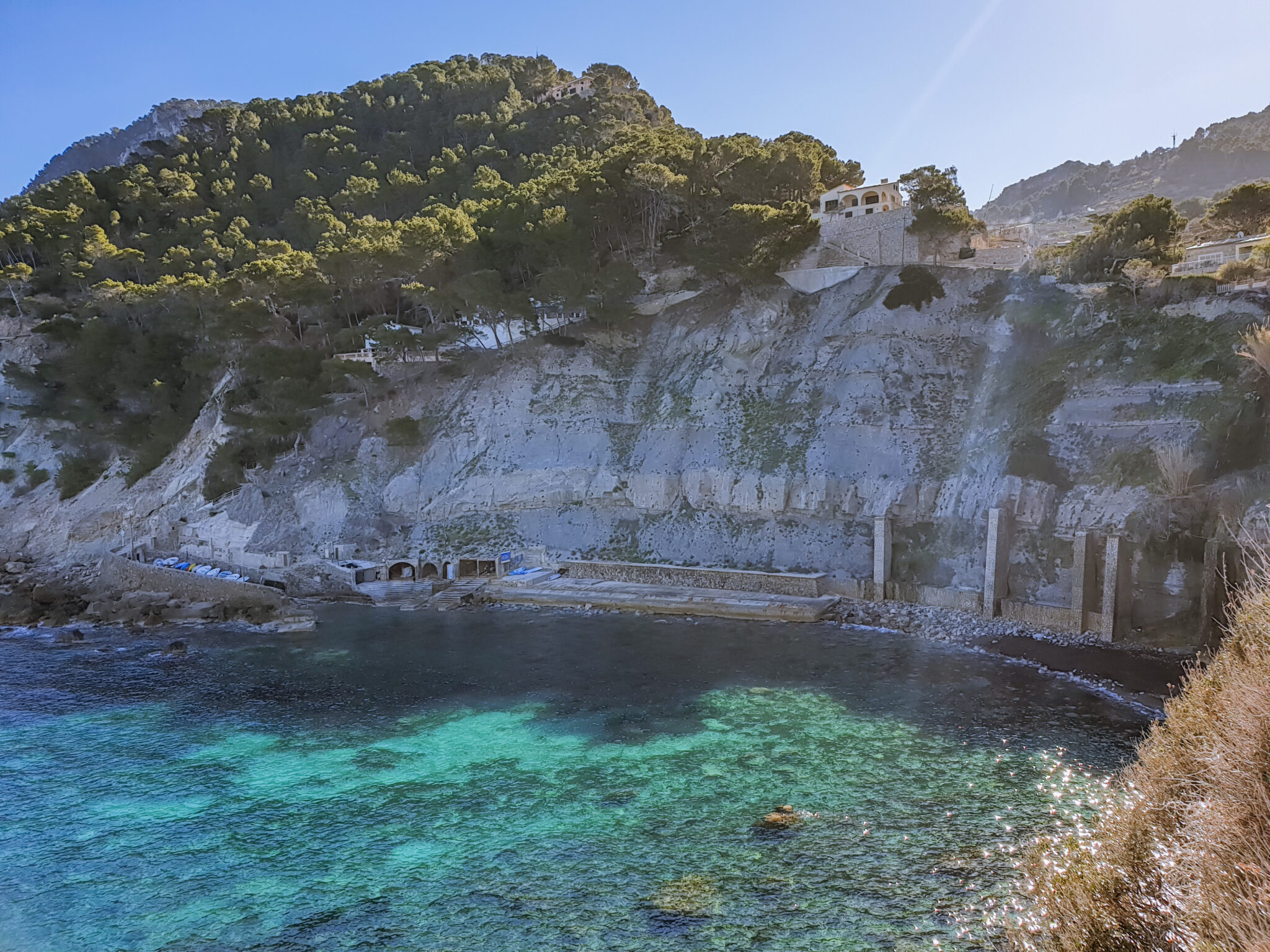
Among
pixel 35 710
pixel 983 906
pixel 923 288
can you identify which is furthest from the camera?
pixel 923 288

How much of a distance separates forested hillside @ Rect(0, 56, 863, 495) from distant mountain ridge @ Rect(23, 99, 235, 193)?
73.2 feet

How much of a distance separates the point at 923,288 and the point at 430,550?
88.9 ft

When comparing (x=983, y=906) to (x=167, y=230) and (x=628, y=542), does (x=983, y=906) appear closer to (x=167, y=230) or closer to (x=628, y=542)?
(x=628, y=542)

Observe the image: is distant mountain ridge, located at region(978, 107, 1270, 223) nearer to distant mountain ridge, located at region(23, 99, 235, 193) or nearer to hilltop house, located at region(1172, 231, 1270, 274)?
hilltop house, located at region(1172, 231, 1270, 274)

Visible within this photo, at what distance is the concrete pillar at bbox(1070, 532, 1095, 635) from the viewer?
82.1ft

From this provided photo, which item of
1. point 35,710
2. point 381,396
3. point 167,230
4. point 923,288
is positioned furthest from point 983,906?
point 167,230

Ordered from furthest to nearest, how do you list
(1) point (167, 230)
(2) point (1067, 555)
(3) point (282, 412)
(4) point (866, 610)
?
(1) point (167, 230), (3) point (282, 412), (4) point (866, 610), (2) point (1067, 555)

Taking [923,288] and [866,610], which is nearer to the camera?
[866,610]

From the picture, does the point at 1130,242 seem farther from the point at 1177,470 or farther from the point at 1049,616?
the point at 1049,616

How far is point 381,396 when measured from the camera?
44.5m

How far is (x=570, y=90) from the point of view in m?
75.2

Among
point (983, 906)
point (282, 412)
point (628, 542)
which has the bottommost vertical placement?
point (983, 906)

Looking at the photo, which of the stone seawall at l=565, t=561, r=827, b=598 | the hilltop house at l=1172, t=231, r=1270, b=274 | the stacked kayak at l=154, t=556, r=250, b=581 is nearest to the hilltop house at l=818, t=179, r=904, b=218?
the hilltop house at l=1172, t=231, r=1270, b=274

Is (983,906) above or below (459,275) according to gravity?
below
